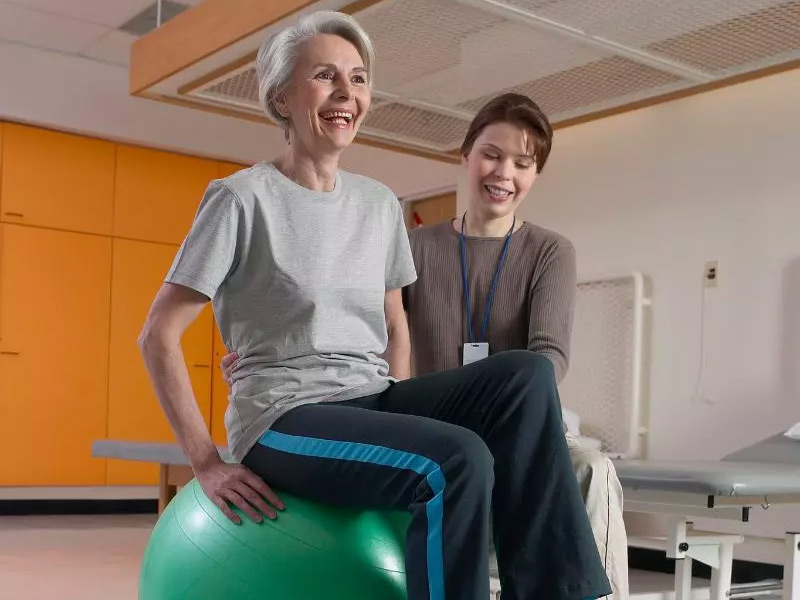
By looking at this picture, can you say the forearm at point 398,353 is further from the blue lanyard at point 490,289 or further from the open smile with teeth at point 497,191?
the open smile with teeth at point 497,191

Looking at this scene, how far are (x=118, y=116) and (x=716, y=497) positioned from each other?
514 cm

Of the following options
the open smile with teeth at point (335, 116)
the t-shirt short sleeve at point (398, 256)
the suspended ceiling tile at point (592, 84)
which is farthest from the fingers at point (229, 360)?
the suspended ceiling tile at point (592, 84)

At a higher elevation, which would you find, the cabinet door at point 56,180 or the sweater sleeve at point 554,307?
the cabinet door at point 56,180

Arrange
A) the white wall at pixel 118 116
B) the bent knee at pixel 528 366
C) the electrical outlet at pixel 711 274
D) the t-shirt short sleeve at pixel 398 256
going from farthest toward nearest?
the white wall at pixel 118 116, the electrical outlet at pixel 711 274, the t-shirt short sleeve at pixel 398 256, the bent knee at pixel 528 366

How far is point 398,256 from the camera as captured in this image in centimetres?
194

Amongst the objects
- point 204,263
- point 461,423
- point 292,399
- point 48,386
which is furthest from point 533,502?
point 48,386

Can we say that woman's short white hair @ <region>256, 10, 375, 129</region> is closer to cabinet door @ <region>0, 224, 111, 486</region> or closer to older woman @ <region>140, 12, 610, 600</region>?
older woman @ <region>140, 12, 610, 600</region>

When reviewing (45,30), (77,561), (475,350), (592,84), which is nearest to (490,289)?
(475,350)

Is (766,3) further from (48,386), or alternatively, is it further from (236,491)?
(48,386)

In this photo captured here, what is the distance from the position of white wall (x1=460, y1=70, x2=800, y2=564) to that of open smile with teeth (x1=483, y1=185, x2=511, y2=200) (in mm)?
2166

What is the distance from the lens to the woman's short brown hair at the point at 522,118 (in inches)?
88.9

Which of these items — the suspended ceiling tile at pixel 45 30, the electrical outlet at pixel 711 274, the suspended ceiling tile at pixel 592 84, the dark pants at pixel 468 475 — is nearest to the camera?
the dark pants at pixel 468 475

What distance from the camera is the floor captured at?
142 inches

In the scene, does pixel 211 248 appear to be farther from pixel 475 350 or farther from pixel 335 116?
pixel 475 350
